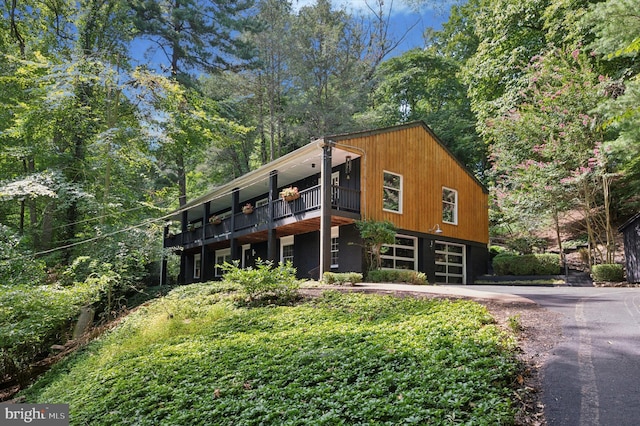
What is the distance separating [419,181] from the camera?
16.0 meters

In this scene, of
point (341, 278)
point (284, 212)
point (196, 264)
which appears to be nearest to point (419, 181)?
point (284, 212)

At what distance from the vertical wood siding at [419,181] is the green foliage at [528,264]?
122 centimetres

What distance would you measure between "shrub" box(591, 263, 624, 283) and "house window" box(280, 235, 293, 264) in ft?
36.8

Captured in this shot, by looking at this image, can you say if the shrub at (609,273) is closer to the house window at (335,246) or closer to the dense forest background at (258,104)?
the dense forest background at (258,104)

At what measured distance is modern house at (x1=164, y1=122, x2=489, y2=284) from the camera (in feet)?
45.6

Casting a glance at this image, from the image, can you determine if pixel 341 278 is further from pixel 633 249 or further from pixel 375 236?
pixel 633 249

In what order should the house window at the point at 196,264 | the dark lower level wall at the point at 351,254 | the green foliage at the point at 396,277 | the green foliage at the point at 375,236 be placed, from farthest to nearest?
the house window at the point at 196,264 → the dark lower level wall at the point at 351,254 → the green foliage at the point at 375,236 → the green foliage at the point at 396,277

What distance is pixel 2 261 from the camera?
36.7ft

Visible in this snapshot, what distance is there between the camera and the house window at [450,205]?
17141mm

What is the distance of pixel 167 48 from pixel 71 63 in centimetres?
1255

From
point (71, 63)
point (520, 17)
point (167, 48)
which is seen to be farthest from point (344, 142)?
point (167, 48)

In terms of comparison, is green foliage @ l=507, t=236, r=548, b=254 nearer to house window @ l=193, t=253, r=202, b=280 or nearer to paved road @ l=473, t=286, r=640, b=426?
paved road @ l=473, t=286, r=640, b=426

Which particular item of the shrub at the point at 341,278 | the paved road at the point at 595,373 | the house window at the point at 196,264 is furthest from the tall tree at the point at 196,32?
the paved road at the point at 595,373

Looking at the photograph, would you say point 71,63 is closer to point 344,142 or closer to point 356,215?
point 344,142
